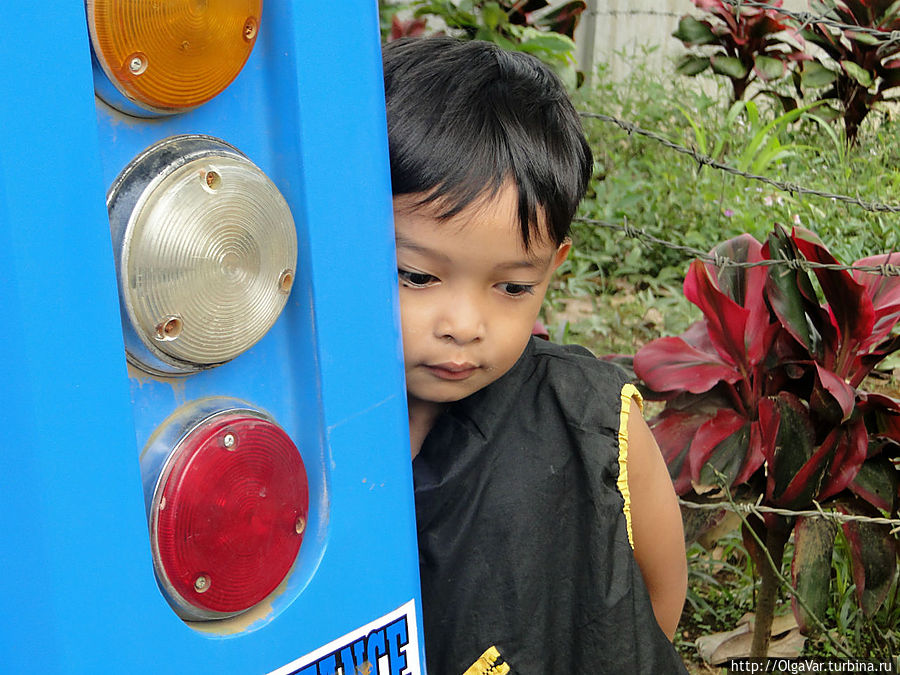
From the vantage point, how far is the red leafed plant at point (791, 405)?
1842mm

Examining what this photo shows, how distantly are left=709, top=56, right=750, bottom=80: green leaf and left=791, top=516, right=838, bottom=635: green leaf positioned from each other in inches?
143

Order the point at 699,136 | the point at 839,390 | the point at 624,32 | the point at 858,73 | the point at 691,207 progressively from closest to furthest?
the point at 839,390, the point at 691,207, the point at 699,136, the point at 858,73, the point at 624,32

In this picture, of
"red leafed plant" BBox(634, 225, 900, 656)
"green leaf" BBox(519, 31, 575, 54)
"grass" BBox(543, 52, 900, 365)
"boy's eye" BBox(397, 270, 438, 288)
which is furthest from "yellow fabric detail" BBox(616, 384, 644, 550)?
"green leaf" BBox(519, 31, 575, 54)

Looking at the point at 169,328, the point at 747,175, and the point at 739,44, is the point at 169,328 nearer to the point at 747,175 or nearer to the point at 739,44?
the point at 747,175

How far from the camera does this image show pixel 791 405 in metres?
1.88

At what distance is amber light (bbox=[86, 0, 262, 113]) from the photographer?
23.8 inches

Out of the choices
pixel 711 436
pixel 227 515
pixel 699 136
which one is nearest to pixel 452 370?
pixel 227 515

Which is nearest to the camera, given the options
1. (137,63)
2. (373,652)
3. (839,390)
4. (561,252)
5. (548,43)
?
(137,63)

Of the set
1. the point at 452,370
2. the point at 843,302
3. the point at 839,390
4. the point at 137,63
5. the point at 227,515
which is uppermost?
the point at 137,63

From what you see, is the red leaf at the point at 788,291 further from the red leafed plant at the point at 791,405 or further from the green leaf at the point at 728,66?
the green leaf at the point at 728,66

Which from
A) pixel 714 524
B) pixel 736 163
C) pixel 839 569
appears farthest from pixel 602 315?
pixel 714 524

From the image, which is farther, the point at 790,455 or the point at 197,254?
the point at 790,455

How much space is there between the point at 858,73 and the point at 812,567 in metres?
3.51

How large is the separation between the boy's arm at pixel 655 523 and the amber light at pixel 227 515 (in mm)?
712
